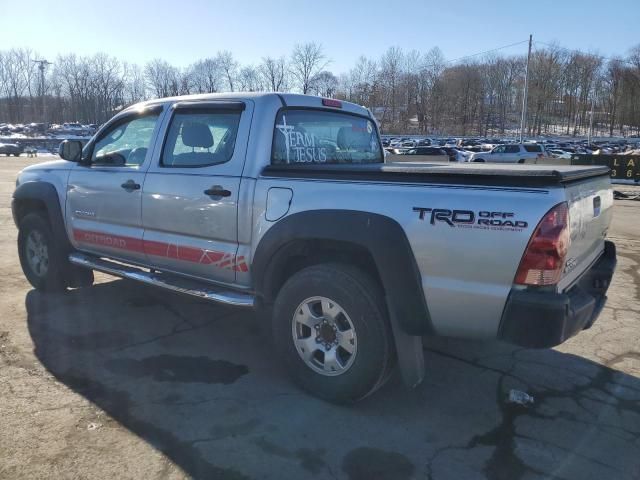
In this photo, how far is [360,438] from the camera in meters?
3.17

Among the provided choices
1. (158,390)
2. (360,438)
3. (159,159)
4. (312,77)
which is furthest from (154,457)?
(312,77)

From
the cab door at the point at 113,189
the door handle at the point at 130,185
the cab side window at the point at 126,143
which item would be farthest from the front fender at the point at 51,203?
the door handle at the point at 130,185

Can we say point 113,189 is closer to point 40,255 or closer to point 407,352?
point 40,255

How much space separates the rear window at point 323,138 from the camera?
4066mm

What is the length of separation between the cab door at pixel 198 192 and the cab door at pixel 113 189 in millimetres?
188

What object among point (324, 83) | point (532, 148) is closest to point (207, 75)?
point (324, 83)

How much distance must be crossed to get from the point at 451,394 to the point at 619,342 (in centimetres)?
199

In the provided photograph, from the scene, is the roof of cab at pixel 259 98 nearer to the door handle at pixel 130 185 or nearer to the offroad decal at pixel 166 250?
the door handle at pixel 130 185

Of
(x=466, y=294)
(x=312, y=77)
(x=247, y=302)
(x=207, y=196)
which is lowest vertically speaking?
(x=247, y=302)

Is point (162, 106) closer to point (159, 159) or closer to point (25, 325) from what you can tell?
point (159, 159)

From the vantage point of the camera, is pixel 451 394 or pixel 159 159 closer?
pixel 451 394

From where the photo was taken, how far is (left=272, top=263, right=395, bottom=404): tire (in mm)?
3289

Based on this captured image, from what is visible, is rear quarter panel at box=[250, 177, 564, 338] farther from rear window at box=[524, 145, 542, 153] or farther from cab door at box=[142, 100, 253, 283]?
rear window at box=[524, 145, 542, 153]

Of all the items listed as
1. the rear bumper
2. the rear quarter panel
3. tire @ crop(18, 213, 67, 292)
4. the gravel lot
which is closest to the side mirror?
tire @ crop(18, 213, 67, 292)
